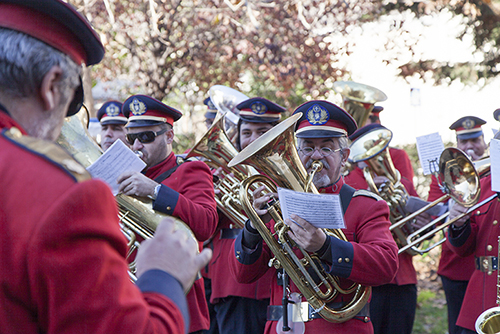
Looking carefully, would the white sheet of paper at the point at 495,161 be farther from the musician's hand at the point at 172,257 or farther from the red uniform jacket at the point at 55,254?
the red uniform jacket at the point at 55,254

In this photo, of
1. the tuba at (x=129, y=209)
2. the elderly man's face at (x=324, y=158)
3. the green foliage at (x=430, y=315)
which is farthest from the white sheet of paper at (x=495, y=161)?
the green foliage at (x=430, y=315)

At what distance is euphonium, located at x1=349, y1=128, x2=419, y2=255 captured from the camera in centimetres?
495

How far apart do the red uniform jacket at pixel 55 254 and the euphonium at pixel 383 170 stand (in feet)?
13.1

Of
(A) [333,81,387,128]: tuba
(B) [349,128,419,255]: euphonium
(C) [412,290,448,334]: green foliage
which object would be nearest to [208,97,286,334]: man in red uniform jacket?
(B) [349,128,419,255]: euphonium

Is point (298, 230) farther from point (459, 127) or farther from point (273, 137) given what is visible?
point (459, 127)

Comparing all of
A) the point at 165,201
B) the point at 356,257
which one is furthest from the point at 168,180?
the point at 356,257

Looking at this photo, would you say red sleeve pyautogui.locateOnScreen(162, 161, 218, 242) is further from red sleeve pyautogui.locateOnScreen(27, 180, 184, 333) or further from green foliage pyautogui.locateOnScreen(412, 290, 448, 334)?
green foliage pyautogui.locateOnScreen(412, 290, 448, 334)

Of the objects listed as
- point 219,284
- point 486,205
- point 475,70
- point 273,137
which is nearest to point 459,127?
point 486,205

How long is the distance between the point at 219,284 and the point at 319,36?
4.28 metres

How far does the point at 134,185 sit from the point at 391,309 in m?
2.82

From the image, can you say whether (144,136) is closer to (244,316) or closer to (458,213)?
(244,316)

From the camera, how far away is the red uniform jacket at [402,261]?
480 centimetres

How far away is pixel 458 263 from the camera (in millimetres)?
4930

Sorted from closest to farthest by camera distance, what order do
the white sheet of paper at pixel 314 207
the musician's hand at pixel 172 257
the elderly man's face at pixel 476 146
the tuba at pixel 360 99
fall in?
the musician's hand at pixel 172 257 < the white sheet of paper at pixel 314 207 < the elderly man's face at pixel 476 146 < the tuba at pixel 360 99
